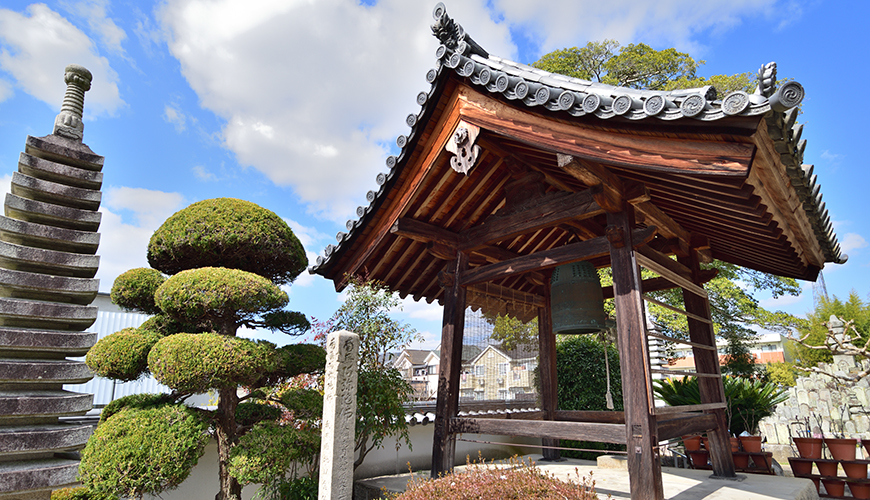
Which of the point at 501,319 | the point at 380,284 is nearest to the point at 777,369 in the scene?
the point at 501,319

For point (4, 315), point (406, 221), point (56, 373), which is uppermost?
point (406, 221)

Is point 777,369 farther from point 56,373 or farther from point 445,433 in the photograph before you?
point 56,373

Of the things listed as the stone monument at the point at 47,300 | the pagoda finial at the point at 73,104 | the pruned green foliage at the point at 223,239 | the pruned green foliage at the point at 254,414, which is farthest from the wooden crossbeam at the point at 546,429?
the pagoda finial at the point at 73,104

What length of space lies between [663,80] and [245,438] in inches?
802

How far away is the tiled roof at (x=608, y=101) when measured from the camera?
3201 mm

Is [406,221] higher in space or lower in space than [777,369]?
higher

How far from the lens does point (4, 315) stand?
511 centimetres

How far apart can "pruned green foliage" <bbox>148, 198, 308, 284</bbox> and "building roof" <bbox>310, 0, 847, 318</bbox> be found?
931mm

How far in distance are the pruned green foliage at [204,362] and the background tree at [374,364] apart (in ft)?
4.85

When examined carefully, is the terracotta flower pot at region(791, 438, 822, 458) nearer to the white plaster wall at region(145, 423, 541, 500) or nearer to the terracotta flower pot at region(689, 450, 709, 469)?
the terracotta flower pot at region(689, 450, 709, 469)

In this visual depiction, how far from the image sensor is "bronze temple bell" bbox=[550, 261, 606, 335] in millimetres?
5855

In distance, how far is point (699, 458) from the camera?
772 cm

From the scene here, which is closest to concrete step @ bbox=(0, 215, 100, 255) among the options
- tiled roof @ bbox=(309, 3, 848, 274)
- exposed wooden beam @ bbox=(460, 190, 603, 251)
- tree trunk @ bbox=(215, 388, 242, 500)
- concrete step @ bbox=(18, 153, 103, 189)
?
concrete step @ bbox=(18, 153, 103, 189)

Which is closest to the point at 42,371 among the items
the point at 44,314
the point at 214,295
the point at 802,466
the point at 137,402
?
the point at 44,314
